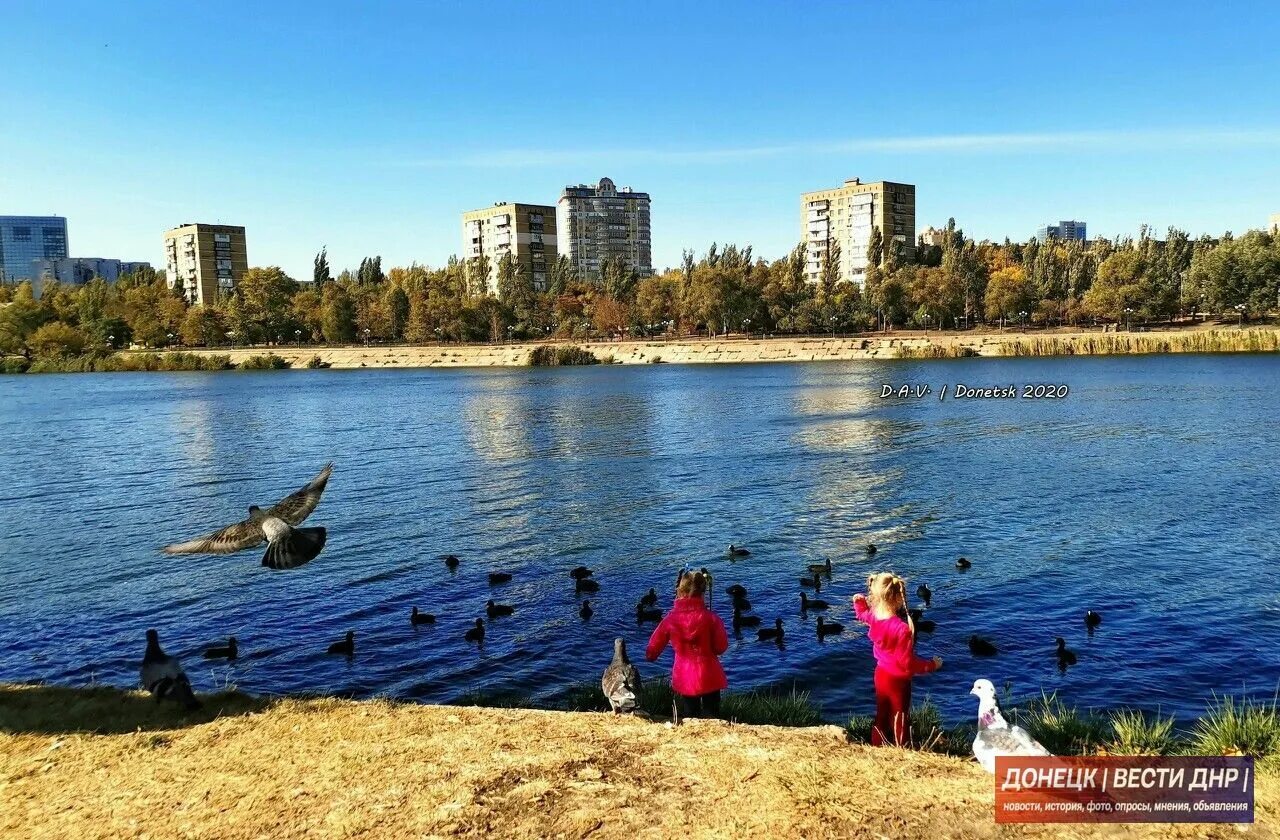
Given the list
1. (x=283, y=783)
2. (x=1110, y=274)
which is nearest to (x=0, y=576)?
(x=283, y=783)

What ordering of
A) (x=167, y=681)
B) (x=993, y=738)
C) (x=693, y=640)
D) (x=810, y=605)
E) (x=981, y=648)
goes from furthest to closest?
(x=810, y=605), (x=981, y=648), (x=167, y=681), (x=693, y=640), (x=993, y=738)

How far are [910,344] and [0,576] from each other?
11932 cm

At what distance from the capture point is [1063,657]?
16359mm

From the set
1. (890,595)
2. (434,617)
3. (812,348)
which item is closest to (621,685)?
(890,595)

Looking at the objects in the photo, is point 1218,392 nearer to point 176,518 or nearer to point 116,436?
point 176,518

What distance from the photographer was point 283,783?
9.04 metres

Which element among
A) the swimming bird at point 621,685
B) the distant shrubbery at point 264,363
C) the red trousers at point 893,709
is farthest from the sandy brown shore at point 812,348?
the red trousers at point 893,709

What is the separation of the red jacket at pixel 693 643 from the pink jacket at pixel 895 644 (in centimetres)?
166

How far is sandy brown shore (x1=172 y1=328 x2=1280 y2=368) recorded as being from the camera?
118 m

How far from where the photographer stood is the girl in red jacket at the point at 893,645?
31.0ft

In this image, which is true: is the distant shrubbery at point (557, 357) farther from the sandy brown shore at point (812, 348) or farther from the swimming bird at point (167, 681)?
the swimming bird at point (167, 681)

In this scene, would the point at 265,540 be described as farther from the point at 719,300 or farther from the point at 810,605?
the point at 719,300

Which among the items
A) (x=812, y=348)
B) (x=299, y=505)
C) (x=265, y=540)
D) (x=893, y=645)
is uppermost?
(x=812, y=348)

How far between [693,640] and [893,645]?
2.25 meters
